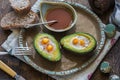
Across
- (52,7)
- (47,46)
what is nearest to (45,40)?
(47,46)

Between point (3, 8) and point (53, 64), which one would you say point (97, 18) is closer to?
point (53, 64)

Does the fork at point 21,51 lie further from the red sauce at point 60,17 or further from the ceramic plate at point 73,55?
the red sauce at point 60,17

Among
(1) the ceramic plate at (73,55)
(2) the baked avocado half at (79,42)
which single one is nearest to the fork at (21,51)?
(1) the ceramic plate at (73,55)

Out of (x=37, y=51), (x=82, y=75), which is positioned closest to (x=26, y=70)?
(x=37, y=51)

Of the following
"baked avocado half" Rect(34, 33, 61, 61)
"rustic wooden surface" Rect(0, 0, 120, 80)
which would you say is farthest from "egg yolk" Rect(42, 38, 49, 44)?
"rustic wooden surface" Rect(0, 0, 120, 80)

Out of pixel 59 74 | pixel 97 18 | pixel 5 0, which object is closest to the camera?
pixel 59 74

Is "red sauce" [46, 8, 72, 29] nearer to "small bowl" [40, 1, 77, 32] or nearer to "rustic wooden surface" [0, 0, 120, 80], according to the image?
"small bowl" [40, 1, 77, 32]
